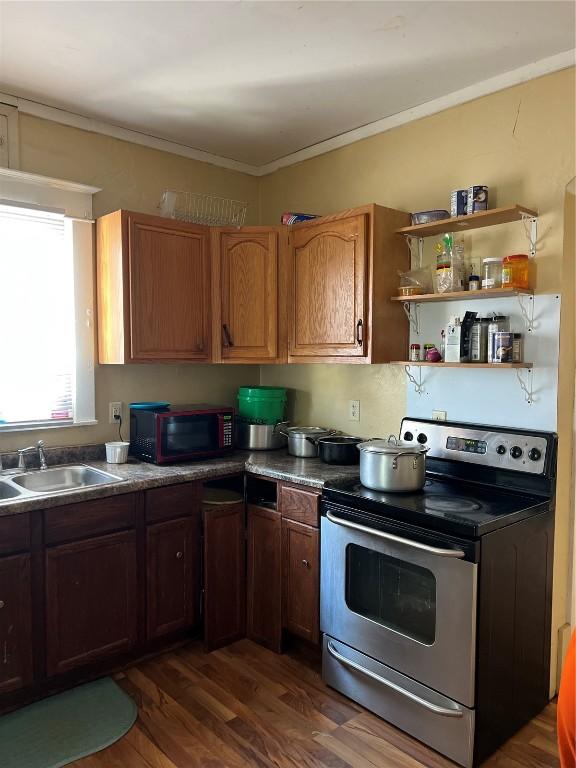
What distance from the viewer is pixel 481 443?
91.4 inches

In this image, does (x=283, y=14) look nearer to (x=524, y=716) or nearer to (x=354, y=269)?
(x=354, y=269)

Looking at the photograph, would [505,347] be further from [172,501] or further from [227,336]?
[172,501]

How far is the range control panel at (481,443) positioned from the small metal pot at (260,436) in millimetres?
736

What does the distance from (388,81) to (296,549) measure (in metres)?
2.03

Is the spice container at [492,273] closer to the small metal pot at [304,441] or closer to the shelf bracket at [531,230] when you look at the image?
the shelf bracket at [531,230]

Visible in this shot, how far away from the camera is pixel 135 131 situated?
289 centimetres

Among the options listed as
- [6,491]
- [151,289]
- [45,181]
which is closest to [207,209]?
[151,289]

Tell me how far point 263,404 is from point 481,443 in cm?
125

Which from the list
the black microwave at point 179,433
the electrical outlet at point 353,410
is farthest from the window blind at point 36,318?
the electrical outlet at point 353,410

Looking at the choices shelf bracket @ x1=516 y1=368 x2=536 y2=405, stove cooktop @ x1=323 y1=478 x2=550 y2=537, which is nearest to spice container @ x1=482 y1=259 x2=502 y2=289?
shelf bracket @ x1=516 y1=368 x2=536 y2=405

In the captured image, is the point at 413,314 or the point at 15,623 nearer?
the point at 15,623

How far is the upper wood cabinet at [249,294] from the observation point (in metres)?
2.90

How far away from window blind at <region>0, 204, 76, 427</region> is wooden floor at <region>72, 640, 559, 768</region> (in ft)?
4.20

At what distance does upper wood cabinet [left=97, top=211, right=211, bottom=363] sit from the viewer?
2627 mm
